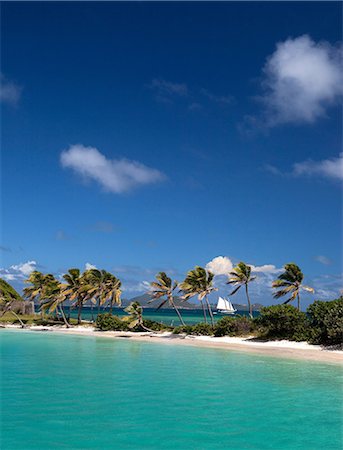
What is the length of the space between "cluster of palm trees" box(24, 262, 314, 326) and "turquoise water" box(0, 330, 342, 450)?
19.8m

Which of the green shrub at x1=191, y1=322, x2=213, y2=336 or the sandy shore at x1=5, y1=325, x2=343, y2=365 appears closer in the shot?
the sandy shore at x1=5, y1=325, x2=343, y2=365

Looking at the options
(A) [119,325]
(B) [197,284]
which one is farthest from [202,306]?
(A) [119,325]

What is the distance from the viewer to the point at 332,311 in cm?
3153

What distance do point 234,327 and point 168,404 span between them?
91.7 ft

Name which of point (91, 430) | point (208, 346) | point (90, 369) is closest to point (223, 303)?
point (208, 346)

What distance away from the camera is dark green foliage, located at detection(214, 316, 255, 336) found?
1636 inches

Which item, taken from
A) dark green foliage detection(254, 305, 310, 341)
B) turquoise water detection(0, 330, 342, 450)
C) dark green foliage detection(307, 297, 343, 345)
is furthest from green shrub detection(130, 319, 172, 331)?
turquoise water detection(0, 330, 342, 450)

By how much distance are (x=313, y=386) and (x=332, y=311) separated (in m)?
13.5

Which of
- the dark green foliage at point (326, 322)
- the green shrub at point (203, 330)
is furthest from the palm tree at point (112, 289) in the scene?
the dark green foliage at point (326, 322)

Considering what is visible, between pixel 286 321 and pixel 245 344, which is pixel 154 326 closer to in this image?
pixel 245 344

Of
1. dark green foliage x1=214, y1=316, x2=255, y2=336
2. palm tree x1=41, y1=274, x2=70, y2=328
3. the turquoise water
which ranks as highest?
palm tree x1=41, y1=274, x2=70, y2=328

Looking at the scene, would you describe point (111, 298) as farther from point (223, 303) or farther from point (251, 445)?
point (223, 303)

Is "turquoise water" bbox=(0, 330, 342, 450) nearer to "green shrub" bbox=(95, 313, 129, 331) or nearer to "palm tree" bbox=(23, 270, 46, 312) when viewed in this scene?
"green shrub" bbox=(95, 313, 129, 331)

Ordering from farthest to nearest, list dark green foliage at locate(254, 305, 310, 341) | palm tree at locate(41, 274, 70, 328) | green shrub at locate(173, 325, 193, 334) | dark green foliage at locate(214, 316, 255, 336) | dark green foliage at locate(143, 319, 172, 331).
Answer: palm tree at locate(41, 274, 70, 328) < dark green foliage at locate(143, 319, 172, 331) < green shrub at locate(173, 325, 193, 334) < dark green foliage at locate(214, 316, 255, 336) < dark green foliage at locate(254, 305, 310, 341)
